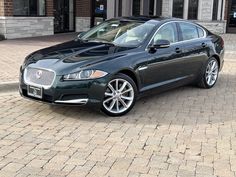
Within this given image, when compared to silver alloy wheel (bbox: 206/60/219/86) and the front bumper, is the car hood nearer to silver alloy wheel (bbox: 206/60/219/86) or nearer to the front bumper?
the front bumper

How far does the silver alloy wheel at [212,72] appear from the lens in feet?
27.9

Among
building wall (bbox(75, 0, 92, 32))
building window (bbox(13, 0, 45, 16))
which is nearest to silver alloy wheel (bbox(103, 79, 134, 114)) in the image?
building window (bbox(13, 0, 45, 16))

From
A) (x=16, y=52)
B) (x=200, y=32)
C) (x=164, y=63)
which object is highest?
(x=200, y=32)

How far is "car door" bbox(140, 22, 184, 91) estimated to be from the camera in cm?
676

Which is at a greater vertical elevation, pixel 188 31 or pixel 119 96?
pixel 188 31

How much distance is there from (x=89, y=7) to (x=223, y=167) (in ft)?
53.3

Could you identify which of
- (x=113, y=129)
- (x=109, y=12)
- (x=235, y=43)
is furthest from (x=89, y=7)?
(x=113, y=129)

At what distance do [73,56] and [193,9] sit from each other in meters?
14.4

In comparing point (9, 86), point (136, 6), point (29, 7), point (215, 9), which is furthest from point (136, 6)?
point (9, 86)

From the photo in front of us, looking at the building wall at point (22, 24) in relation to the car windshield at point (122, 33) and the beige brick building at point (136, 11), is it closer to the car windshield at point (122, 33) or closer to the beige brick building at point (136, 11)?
the beige brick building at point (136, 11)

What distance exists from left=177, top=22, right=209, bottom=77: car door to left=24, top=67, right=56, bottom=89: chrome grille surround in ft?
8.93

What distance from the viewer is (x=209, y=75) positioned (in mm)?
8531

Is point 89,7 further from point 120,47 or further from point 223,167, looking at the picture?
point 223,167

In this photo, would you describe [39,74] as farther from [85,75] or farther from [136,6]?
[136,6]
